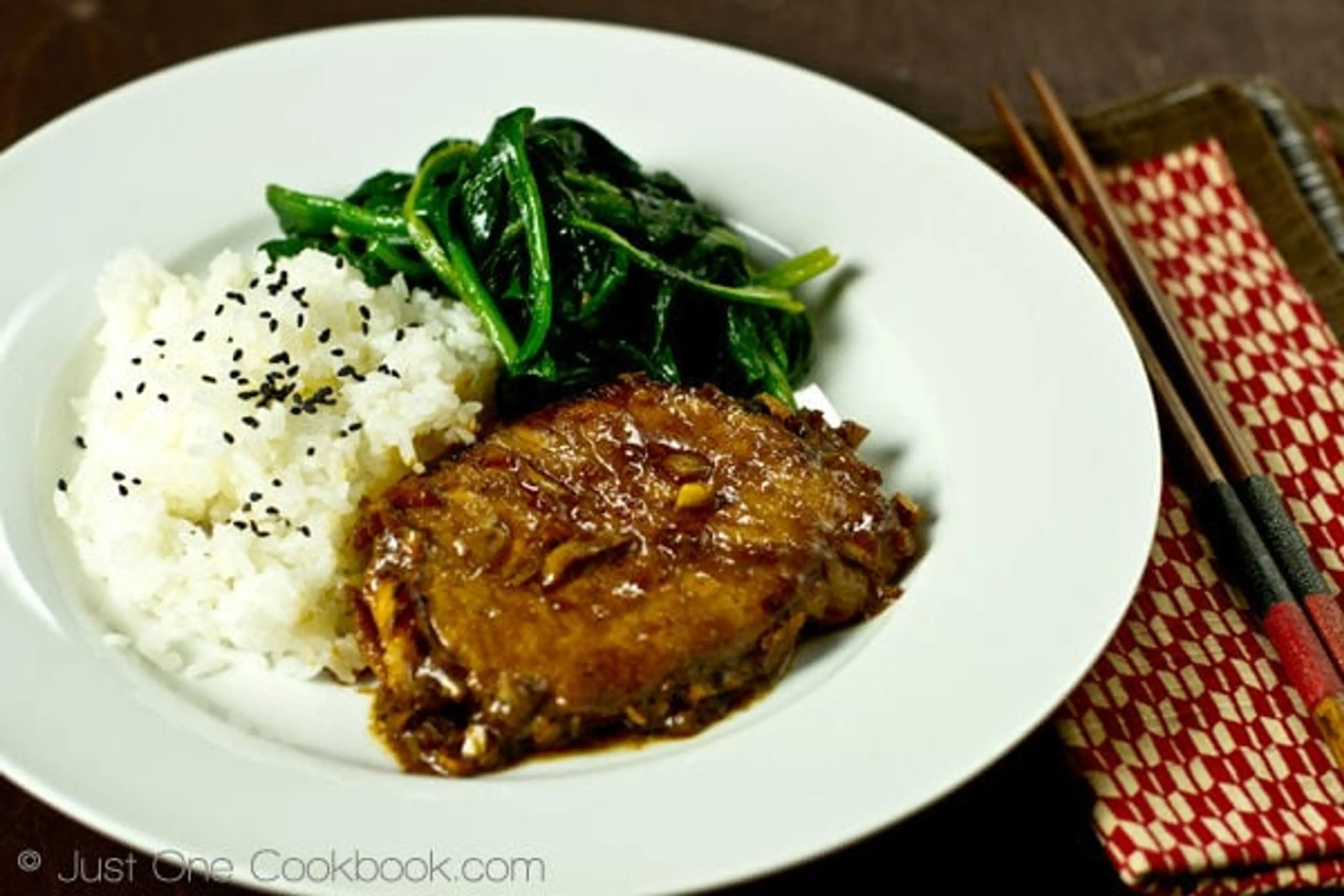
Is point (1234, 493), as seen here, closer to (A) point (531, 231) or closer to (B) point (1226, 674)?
(B) point (1226, 674)

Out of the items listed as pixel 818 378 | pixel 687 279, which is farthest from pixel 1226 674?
pixel 687 279

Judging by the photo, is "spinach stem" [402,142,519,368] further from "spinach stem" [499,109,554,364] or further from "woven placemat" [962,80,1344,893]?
"woven placemat" [962,80,1344,893]

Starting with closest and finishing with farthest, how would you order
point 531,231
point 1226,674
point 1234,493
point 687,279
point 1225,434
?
1. point 1226,674
2. point 1234,493
3. point 1225,434
4. point 531,231
5. point 687,279

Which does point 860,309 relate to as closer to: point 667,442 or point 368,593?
point 667,442

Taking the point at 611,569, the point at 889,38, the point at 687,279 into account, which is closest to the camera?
the point at 611,569

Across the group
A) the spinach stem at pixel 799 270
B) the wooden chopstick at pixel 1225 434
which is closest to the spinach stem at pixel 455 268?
the spinach stem at pixel 799 270

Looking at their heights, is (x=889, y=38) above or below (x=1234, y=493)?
above

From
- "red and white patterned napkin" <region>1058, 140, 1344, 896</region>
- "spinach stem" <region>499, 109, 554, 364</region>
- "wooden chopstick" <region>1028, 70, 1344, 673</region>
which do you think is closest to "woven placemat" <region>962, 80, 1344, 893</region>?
"red and white patterned napkin" <region>1058, 140, 1344, 896</region>
